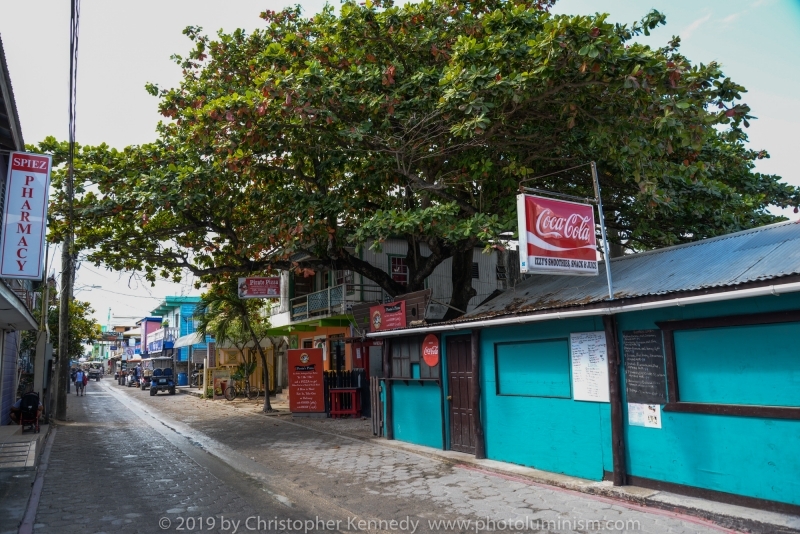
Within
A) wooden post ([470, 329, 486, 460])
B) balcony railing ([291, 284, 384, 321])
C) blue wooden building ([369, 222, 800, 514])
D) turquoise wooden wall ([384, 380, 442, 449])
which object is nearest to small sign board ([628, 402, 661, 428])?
blue wooden building ([369, 222, 800, 514])

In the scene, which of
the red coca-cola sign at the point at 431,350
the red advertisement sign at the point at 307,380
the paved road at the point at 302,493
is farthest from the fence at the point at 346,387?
the red coca-cola sign at the point at 431,350

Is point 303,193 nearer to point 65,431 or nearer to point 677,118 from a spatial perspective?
point 677,118

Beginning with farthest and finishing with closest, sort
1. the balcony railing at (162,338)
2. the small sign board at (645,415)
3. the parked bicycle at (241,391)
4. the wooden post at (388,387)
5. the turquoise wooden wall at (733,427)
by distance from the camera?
the balcony railing at (162,338) → the parked bicycle at (241,391) → the wooden post at (388,387) → the small sign board at (645,415) → the turquoise wooden wall at (733,427)

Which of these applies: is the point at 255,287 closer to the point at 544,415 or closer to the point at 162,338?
the point at 544,415

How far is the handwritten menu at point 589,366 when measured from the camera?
8.62 metres

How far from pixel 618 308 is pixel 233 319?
72.4 feet

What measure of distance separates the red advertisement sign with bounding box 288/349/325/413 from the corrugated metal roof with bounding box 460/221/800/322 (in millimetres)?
9185

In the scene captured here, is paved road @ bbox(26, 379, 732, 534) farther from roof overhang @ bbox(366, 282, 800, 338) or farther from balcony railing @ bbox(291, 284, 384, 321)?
balcony railing @ bbox(291, 284, 384, 321)

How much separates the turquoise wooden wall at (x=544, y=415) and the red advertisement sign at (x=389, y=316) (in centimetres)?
238

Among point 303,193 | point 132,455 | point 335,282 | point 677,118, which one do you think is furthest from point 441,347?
point 335,282

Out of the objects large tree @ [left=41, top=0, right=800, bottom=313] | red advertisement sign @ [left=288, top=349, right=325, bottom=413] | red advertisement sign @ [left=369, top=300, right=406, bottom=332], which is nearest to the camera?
large tree @ [left=41, top=0, right=800, bottom=313]

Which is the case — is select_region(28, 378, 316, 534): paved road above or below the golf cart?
below

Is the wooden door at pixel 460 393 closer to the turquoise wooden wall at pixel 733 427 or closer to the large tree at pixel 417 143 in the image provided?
the large tree at pixel 417 143

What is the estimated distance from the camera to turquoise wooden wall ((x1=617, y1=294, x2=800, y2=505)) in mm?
6523
